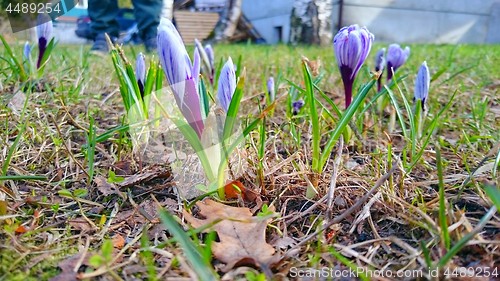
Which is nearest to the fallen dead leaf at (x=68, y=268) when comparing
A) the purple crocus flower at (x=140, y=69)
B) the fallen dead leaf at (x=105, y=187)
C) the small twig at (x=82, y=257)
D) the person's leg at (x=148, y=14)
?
the small twig at (x=82, y=257)

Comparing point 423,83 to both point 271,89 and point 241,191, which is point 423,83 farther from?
point 241,191

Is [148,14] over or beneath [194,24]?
over

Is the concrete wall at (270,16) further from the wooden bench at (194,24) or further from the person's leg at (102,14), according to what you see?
the person's leg at (102,14)

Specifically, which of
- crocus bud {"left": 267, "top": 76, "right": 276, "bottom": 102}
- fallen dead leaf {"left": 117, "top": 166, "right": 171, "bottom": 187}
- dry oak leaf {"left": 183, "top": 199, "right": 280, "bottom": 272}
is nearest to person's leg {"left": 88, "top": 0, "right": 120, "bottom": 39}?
crocus bud {"left": 267, "top": 76, "right": 276, "bottom": 102}

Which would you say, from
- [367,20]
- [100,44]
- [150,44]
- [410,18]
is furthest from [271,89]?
[410,18]

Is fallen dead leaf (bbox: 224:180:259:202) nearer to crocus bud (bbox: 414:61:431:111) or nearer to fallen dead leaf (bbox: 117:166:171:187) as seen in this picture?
fallen dead leaf (bbox: 117:166:171:187)
